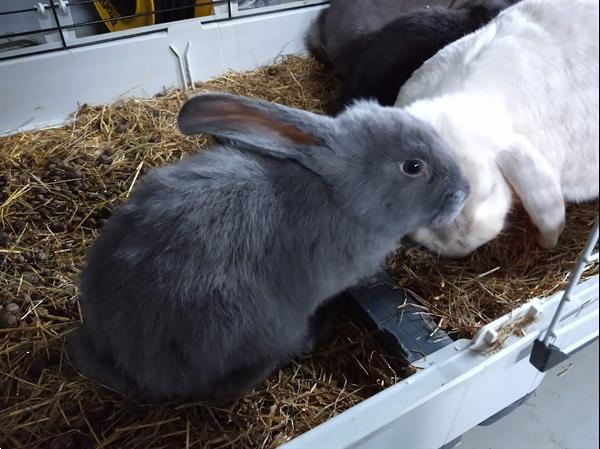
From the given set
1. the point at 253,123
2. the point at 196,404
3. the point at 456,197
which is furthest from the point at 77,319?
the point at 456,197

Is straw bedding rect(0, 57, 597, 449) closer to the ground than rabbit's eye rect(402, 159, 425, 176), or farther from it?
closer to the ground

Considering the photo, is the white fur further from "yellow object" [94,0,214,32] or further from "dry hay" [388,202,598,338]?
"yellow object" [94,0,214,32]

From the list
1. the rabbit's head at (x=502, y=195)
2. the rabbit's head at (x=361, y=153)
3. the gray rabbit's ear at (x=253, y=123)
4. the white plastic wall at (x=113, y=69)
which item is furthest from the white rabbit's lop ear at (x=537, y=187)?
the white plastic wall at (x=113, y=69)

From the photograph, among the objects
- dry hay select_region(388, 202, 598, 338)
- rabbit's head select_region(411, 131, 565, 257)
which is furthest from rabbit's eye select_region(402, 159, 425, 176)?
dry hay select_region(388, 202, 598, 338)

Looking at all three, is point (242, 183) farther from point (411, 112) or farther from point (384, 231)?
point (411, 112)

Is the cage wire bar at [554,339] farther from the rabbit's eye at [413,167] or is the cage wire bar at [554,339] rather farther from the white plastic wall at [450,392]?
the rabbit's eye at [413,167]

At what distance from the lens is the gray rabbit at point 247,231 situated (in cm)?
106

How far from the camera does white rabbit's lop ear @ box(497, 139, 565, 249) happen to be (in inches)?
43.9

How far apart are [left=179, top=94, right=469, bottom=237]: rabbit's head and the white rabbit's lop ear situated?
102mm

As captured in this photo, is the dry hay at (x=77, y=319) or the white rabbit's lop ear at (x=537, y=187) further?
the dry hay at (x=77, y=319)

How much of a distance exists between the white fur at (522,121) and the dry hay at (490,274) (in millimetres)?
31

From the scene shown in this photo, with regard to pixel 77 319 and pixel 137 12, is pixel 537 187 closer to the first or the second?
pixel 77 319

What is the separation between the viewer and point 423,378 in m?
1.17

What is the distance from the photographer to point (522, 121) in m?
1.22
